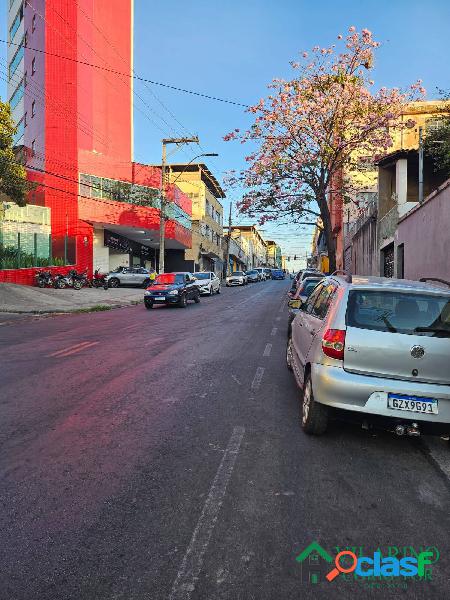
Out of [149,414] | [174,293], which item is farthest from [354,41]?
[149,414]

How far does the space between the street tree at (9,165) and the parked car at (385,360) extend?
1924 cm

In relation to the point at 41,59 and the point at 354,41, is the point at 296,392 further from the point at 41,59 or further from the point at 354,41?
the point at 41,59

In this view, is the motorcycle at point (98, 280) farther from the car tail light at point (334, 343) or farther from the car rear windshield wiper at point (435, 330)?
the car rear windshield wiper at point (435, 330)

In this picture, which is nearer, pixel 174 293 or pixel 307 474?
pixel 307 474

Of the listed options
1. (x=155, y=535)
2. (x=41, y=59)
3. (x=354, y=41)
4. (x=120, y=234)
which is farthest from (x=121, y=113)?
(x=155, y=535)

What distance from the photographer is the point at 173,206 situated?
1672 inches

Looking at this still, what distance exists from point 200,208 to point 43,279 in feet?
106

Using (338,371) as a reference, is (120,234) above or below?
above

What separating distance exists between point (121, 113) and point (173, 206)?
9.04 metres

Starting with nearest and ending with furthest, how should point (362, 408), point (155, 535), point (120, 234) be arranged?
point (155, 535)
point (362, 408)
point (120, 234)

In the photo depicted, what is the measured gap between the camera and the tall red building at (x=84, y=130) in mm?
32812

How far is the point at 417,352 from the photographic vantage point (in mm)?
4191

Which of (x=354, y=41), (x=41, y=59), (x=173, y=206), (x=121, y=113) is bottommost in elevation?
(x=173, y=206)

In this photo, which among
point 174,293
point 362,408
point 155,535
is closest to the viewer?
point 155,535
